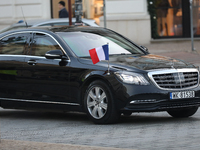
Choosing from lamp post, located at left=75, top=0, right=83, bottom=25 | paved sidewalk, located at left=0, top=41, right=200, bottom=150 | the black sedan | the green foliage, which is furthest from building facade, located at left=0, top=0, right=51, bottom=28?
the black sedan

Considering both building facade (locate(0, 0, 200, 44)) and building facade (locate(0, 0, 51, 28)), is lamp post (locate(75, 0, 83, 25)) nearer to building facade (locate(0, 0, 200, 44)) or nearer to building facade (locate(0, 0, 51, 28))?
building facade (locate(0, 0, 200, 44))

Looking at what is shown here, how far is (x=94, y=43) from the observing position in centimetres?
898

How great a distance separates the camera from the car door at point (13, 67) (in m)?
9.24

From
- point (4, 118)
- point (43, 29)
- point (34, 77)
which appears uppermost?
point (43, 29)

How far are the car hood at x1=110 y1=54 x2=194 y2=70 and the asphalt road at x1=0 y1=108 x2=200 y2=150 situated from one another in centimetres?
86

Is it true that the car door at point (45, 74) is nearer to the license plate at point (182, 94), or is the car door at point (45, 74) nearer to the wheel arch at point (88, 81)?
the wheel arch at point (88, 81)

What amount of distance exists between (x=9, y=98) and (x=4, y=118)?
50 centimetres

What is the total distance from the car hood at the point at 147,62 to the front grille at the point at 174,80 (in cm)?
14

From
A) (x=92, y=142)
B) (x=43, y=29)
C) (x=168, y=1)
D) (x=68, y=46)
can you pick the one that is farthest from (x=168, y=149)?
(x=168, y=1)

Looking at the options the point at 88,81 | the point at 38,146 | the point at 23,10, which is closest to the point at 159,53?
the point at 23,10

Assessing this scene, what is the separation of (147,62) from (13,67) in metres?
2.49

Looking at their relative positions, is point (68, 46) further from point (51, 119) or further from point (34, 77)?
point (51, 119)

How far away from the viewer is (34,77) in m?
8.98

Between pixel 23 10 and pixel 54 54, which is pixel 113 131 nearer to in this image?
pixel 54 54
